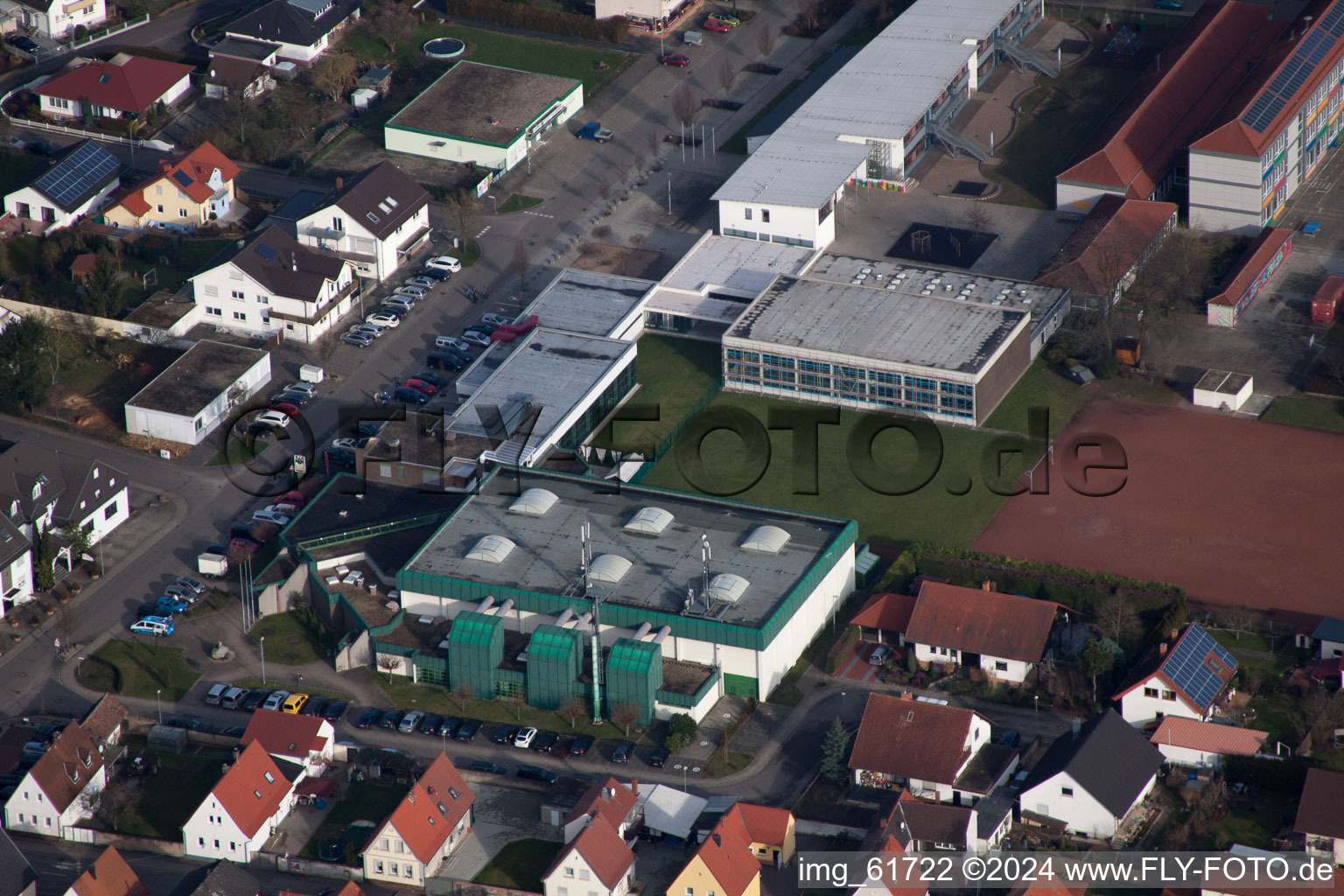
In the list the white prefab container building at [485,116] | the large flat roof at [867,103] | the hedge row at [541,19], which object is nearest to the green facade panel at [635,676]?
the large flat roof at [867,103]

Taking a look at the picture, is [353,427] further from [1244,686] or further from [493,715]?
[1244,686]

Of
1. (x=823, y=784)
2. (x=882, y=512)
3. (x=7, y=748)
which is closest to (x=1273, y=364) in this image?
(x=882, y=512)

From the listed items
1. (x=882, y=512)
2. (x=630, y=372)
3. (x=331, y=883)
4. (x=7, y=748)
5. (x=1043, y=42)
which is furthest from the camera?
(x=1043, y=42)

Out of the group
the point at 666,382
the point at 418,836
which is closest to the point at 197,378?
the point at 666,382

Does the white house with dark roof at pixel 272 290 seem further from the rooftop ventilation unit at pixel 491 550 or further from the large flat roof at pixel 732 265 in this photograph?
the rooftop ventilation unit at pixel 491 550

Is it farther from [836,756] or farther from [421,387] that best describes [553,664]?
[421,387]

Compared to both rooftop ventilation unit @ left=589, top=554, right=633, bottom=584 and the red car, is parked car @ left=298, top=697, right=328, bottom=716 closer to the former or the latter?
rooftop ventilation unit @ left=589, top=554, right=633, bottom=584
